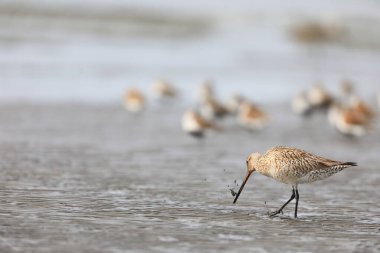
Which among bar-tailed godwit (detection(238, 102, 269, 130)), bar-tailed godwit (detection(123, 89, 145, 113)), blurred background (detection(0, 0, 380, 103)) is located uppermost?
blurred background (detection(0, 0, 380, 103))

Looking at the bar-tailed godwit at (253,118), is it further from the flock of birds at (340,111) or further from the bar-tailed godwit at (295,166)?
the bar-tailed godwit at (295,166)

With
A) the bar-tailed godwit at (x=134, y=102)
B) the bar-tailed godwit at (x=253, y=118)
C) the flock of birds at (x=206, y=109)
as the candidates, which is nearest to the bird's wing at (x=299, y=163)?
the flock of birds at (x=206, y=109)

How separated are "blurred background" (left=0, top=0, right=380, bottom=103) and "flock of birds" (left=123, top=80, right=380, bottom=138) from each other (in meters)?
1.72

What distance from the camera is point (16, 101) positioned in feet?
68.1

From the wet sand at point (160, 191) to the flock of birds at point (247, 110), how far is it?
24cm

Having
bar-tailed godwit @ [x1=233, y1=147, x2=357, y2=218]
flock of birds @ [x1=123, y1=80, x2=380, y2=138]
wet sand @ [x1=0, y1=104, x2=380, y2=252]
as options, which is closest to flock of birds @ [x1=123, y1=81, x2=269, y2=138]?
flock of birds @ [x1=123, y1=80, x2=380, y2=138]

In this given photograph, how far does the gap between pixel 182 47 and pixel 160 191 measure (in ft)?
83.2

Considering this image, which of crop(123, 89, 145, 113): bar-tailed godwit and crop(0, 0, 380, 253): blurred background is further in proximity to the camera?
crop(123, 89, 145, 113): bar-tailed godwit

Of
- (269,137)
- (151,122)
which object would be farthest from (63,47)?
(269,137)

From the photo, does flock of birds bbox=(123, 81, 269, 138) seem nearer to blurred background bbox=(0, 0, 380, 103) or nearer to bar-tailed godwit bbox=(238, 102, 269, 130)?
bar-tailed godwit bbox=(238, 102, 269, 130)

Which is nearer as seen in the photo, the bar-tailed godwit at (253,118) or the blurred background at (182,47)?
the bar-tailed godwit at (253,118)

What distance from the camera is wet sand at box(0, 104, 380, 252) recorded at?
8906 mm

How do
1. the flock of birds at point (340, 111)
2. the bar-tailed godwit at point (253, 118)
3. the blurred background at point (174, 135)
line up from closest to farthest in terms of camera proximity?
the blurred background at point (174, 135), the flock of birds at point (340, 111), the bar-tailed godwit at point (253, 118)

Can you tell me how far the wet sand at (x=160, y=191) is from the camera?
8906 millimetres
